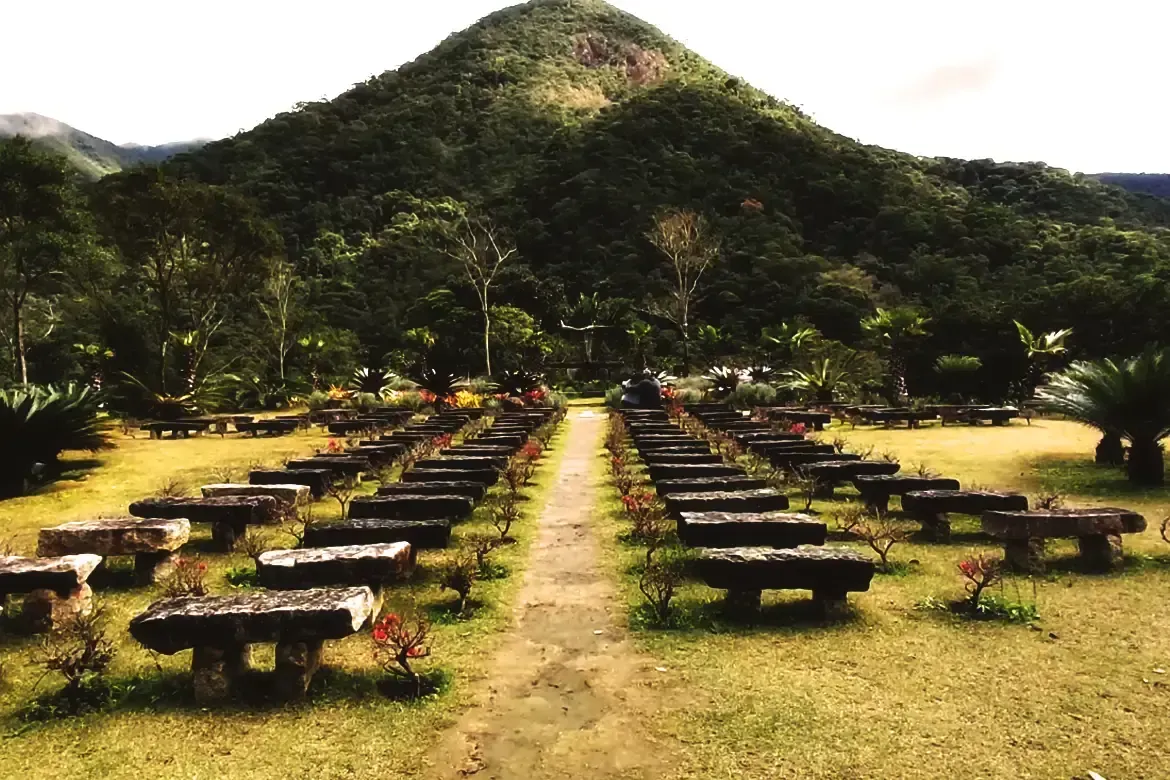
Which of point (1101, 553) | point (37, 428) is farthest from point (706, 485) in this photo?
point (37, 428)

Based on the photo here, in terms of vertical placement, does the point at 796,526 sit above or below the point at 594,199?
below

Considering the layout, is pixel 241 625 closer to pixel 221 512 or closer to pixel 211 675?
pixel 211 675

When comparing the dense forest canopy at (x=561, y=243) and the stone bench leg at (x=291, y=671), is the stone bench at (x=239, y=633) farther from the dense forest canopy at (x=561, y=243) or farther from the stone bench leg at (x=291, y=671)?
the dense forest canopy at (x=561, y=243)

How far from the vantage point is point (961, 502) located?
7.99 meters

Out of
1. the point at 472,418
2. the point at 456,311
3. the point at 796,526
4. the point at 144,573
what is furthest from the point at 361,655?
the point at 456,311

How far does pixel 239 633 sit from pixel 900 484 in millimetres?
6952

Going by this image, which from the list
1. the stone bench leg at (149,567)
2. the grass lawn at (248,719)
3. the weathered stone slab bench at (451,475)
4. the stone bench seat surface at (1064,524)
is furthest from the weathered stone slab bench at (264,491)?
the stone bench seat surface at (1064,524)

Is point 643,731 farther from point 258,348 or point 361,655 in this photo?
point 258,348

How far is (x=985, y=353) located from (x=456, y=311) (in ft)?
85.7

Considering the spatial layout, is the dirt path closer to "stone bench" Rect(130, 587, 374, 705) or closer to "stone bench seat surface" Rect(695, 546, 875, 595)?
"stone bench seat surface" Rect(695, 546, 875, 595)

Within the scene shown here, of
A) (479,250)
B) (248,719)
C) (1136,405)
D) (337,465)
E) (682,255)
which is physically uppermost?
(479,250)

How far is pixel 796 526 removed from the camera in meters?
6.86

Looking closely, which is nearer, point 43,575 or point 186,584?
point 43,575

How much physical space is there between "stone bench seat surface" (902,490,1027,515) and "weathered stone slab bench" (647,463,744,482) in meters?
2.50
